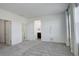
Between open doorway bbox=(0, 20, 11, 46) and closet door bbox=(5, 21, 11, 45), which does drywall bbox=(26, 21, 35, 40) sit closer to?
open doorway bbox=(0, 20, 11, 46)

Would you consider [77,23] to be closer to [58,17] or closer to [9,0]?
[9,0]

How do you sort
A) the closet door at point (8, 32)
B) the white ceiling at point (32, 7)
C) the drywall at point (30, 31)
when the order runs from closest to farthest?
the white ceiling at point (32, 7) → the closet door at point (8, 32) → the drywall at point (30, 31)

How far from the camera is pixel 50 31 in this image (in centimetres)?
820

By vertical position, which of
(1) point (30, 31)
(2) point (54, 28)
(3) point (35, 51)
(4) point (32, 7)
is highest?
(4) point (32, 7)

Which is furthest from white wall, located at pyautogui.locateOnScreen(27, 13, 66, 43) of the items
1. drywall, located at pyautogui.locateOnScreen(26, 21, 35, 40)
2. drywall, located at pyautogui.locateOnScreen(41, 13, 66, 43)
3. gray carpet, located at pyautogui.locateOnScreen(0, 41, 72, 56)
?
gray carpet, located at pyautogui.locateOnScreen(0, 41, 72, 56)

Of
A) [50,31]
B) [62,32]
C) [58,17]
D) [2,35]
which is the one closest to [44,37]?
[50,31]

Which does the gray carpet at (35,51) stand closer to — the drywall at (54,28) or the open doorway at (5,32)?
the open doorway at (5,32)

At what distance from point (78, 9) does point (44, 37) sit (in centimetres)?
502

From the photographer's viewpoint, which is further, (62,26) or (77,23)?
(62,26)

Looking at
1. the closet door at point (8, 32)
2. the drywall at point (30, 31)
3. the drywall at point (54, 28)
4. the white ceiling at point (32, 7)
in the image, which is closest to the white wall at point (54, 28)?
the drywall at point (54, 28)

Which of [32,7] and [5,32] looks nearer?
[32,7]

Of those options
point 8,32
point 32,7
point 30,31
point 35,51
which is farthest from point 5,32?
point 35,51

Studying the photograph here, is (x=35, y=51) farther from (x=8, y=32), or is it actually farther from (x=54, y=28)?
(x=54, y=28)

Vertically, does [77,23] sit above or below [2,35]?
above
